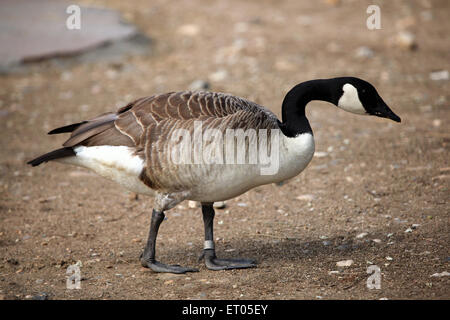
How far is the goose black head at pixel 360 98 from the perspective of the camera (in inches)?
176

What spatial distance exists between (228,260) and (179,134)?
1.17 meters

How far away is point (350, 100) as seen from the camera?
14.9 feet

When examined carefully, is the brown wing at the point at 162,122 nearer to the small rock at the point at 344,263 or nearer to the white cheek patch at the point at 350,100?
the white cheek patch at the point at 350,100

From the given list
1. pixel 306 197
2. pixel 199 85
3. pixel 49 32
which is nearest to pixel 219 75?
pixel 199 85

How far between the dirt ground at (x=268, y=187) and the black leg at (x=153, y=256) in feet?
0.26

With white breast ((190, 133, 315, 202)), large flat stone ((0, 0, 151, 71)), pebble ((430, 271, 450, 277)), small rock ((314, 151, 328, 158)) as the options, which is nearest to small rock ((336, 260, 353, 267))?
pebble ((430, 271, 450, 277))

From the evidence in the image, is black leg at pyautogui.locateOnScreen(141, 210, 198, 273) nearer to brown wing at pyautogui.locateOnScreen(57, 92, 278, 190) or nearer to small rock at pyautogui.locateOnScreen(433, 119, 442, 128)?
brown wing at pyautogui.locateOnScreen(57, 92, 278, 190)

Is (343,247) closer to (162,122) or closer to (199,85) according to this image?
(162,122)

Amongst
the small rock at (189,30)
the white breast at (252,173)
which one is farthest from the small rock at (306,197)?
the small rock at (189,30)

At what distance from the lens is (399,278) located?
429cm

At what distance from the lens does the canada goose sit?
4277 millimetres

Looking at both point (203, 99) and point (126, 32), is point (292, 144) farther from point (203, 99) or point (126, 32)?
point (126, 32)

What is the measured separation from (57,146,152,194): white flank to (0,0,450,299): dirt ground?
742mm
